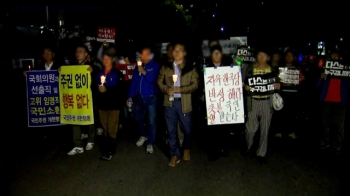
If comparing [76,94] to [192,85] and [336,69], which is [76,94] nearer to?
[192,85]

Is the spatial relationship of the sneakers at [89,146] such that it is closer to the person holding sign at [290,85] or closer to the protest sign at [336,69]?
the person holding sign at [290,85]

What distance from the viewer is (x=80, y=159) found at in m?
6.38

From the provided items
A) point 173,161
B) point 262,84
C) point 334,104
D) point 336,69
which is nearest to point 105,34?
point 173,161

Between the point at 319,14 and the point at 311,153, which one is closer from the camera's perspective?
the point at 311,153

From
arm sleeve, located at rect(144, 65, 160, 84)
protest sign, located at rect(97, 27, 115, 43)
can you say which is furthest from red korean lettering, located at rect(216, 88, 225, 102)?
protest sign, located at rect(97, 27, 115, 43)

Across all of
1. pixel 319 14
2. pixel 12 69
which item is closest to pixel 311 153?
pixel 12 69

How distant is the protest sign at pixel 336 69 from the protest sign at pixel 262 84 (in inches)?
50.1

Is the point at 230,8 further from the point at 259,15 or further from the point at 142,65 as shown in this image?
the point at 142,65

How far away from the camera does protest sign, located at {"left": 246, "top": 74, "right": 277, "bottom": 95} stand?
5.89 metres

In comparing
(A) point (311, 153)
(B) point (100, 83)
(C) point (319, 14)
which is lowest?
(A) point (311, 153)

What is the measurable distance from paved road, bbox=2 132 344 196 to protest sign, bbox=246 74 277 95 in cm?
121

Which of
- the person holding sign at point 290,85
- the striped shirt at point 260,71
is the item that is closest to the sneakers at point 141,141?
the striped shirt at point 260,71

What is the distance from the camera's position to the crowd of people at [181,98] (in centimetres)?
594

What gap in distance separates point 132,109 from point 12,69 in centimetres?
623
